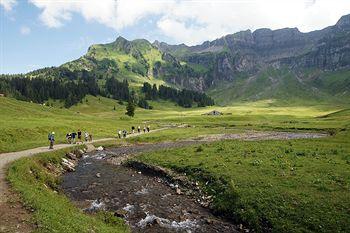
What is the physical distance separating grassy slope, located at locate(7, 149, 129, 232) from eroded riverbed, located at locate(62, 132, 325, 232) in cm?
202

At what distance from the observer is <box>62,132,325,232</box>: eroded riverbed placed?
92.4 ft

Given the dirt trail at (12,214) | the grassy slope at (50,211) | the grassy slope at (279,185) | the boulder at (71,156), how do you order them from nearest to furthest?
the dirt trail at (12,214) → the grassy slope at (50,211) → the grassy slope at (279,185) → the boulder at (71,156)

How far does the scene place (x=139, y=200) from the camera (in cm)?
3500

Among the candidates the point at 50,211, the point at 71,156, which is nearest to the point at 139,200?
the point at 50,211

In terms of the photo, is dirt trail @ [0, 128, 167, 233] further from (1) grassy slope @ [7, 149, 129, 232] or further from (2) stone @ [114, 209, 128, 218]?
(2) stone @ [114, 209, 128, 218]

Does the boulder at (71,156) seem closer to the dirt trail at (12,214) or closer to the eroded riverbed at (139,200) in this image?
the eroded riverbed at (139,200)

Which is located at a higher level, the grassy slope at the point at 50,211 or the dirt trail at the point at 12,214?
the dirt trail at the point at 12,214

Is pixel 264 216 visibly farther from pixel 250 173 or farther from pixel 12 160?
pixel 12 160

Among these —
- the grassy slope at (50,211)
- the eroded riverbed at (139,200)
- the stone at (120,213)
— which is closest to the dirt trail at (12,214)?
the grassy slope at (50,211)

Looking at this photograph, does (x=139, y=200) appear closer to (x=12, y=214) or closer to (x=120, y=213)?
(x=120, y=213)

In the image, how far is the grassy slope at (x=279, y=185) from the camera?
85.5 feet

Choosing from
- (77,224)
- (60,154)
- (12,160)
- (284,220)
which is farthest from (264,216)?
(60,154)

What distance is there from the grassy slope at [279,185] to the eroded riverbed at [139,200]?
235 cm

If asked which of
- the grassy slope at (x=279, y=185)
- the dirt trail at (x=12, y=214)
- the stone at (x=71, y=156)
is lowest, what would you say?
the stone at (x=71, y=156)
